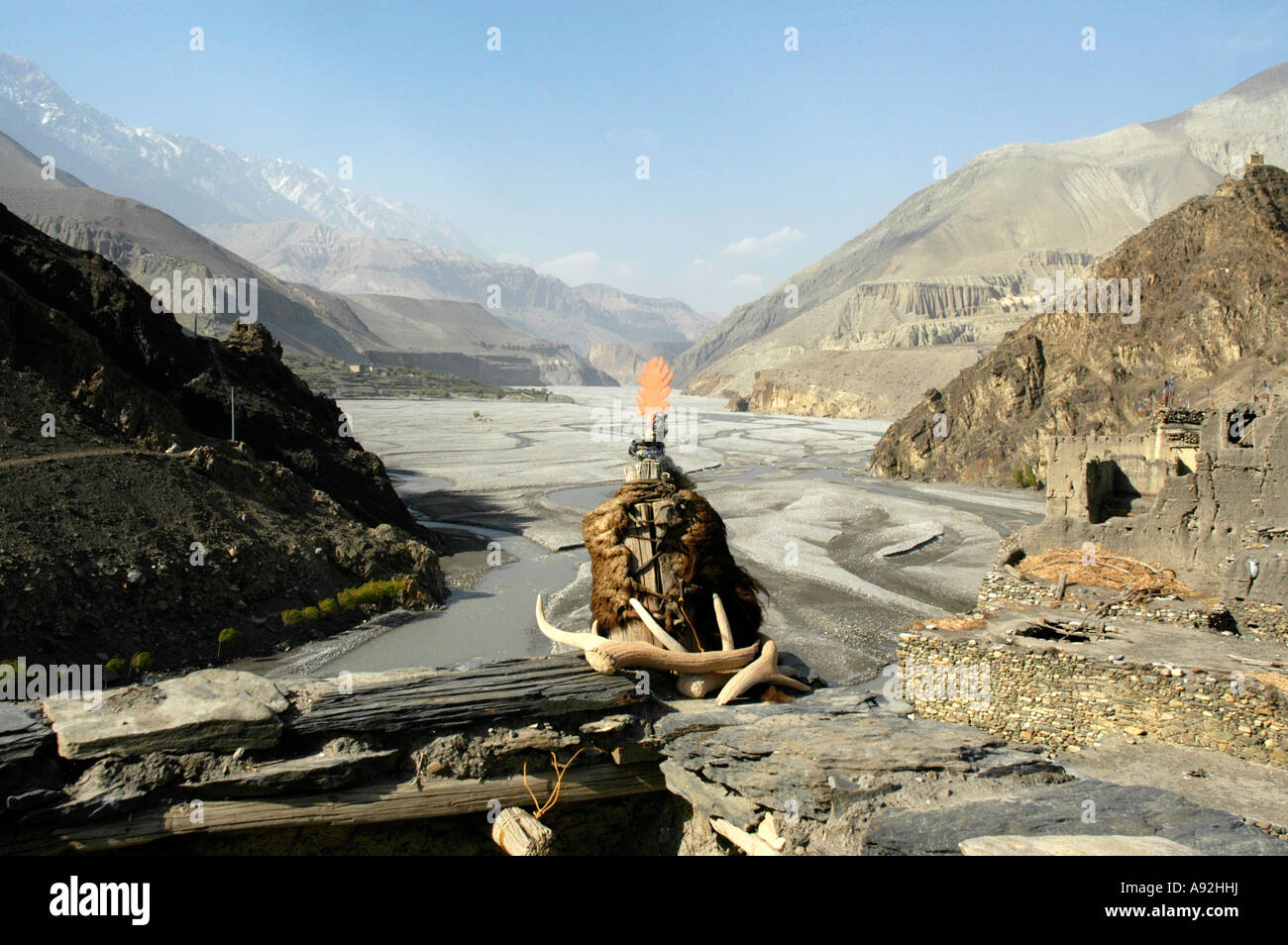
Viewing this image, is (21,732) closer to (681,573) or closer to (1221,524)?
(681,573)

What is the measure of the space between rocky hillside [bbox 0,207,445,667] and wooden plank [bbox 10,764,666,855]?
44.6ft

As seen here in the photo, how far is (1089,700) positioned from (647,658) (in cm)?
786

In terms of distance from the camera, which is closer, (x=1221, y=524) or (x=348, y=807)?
(x=348, y=807)

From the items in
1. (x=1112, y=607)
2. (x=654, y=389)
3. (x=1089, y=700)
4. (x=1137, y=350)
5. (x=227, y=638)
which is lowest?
(x=227, y=638)

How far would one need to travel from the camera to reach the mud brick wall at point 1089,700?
8.33 metres

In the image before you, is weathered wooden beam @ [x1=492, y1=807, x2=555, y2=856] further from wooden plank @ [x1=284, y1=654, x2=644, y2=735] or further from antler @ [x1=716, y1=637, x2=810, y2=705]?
antler @ [x1=716, y1=637, x2=810, y2=705]

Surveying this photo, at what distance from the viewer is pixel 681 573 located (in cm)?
490

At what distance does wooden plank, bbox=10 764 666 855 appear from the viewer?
2945 mm

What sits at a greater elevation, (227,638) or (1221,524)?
(1221,524)

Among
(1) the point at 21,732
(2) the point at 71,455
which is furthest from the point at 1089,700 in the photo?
(2) the point at 71,455

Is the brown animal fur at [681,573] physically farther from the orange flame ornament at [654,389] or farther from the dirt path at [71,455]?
the dirt path at [71,455]
